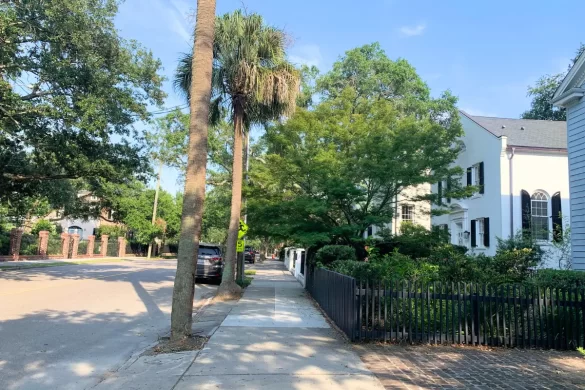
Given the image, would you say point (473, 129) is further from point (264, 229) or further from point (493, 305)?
point (493, 305)

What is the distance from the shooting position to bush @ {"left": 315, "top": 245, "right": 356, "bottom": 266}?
566 inches

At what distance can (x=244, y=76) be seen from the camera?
14.7m

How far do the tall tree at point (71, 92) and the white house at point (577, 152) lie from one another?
49.4 feet

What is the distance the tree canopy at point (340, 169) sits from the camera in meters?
14.6

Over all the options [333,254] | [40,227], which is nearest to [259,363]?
[333,254]

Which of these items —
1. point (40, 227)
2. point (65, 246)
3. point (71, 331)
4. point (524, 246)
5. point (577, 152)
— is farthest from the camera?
point (40, 227)

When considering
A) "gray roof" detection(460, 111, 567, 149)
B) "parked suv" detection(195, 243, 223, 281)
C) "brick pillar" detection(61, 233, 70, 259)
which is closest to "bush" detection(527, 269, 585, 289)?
"gray roof" detection(460, 111, 567, 149)

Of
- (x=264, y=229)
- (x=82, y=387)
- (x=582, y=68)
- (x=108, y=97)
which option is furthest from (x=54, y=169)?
(x=582, y=68)

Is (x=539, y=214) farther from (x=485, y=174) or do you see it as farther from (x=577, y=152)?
(x=577, y=152)

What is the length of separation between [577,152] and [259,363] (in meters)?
11.7

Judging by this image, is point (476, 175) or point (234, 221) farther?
point (476, 175)

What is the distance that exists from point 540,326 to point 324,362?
14.0 feet

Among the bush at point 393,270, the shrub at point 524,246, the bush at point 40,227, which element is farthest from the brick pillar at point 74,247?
the bush at point 393,270

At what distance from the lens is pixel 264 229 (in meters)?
16.9
